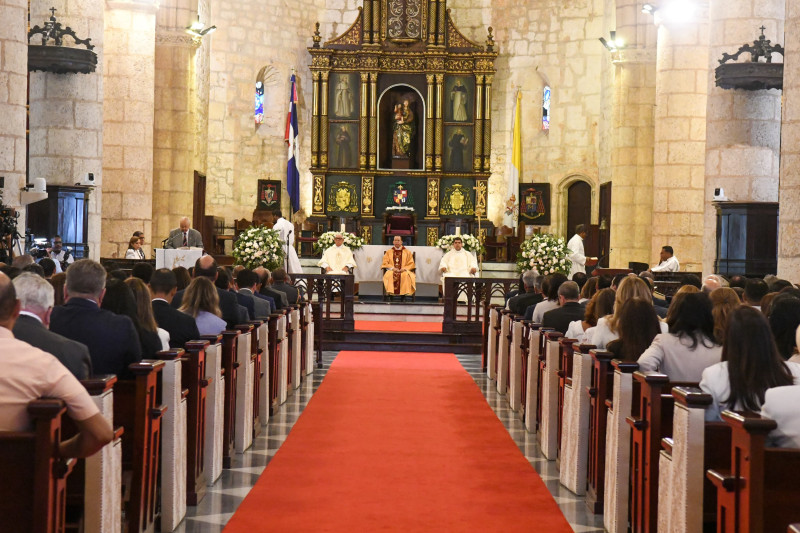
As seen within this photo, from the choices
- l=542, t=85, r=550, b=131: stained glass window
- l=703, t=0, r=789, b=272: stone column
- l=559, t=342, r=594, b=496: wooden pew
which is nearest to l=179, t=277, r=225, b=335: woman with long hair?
l=559, t=342, r=594, b=496: wooden pew

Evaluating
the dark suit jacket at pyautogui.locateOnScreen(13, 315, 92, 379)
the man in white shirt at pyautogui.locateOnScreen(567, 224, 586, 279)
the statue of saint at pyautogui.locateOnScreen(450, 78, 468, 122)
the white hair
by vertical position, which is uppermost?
the statue of saint at pyautogui.locateOnScreen(450, 78, 468, 122)

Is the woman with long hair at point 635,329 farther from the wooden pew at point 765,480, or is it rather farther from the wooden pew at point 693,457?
the wooden pew at point 765,480

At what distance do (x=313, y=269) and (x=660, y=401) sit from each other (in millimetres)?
16815

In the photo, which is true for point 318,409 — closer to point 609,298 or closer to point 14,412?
point 609,298

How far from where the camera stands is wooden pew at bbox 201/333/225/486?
657 centimetres

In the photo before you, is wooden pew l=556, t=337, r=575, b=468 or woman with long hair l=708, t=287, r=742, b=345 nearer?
woman with long hair l=708, t=287, r=742, b=345


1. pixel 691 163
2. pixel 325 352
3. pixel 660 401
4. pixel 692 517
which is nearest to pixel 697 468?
pixel 692 517

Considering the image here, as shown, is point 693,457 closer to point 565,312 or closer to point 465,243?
point 565,312

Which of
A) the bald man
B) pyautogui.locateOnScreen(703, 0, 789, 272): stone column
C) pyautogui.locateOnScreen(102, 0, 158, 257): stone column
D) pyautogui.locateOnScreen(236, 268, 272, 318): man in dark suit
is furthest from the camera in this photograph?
pyautogui.locateOnScreen(102, 0, 158, 257): stone column

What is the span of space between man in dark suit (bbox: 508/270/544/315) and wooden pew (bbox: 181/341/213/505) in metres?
4.81

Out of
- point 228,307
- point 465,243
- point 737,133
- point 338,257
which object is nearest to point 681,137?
point 737,133

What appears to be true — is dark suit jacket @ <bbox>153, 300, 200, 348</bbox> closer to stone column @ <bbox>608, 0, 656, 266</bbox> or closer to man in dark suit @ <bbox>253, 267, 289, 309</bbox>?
man in dark suit @ <bbox>253, 267, 289, 309</bbox>

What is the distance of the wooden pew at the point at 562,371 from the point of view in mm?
6957

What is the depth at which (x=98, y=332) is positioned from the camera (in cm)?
496
